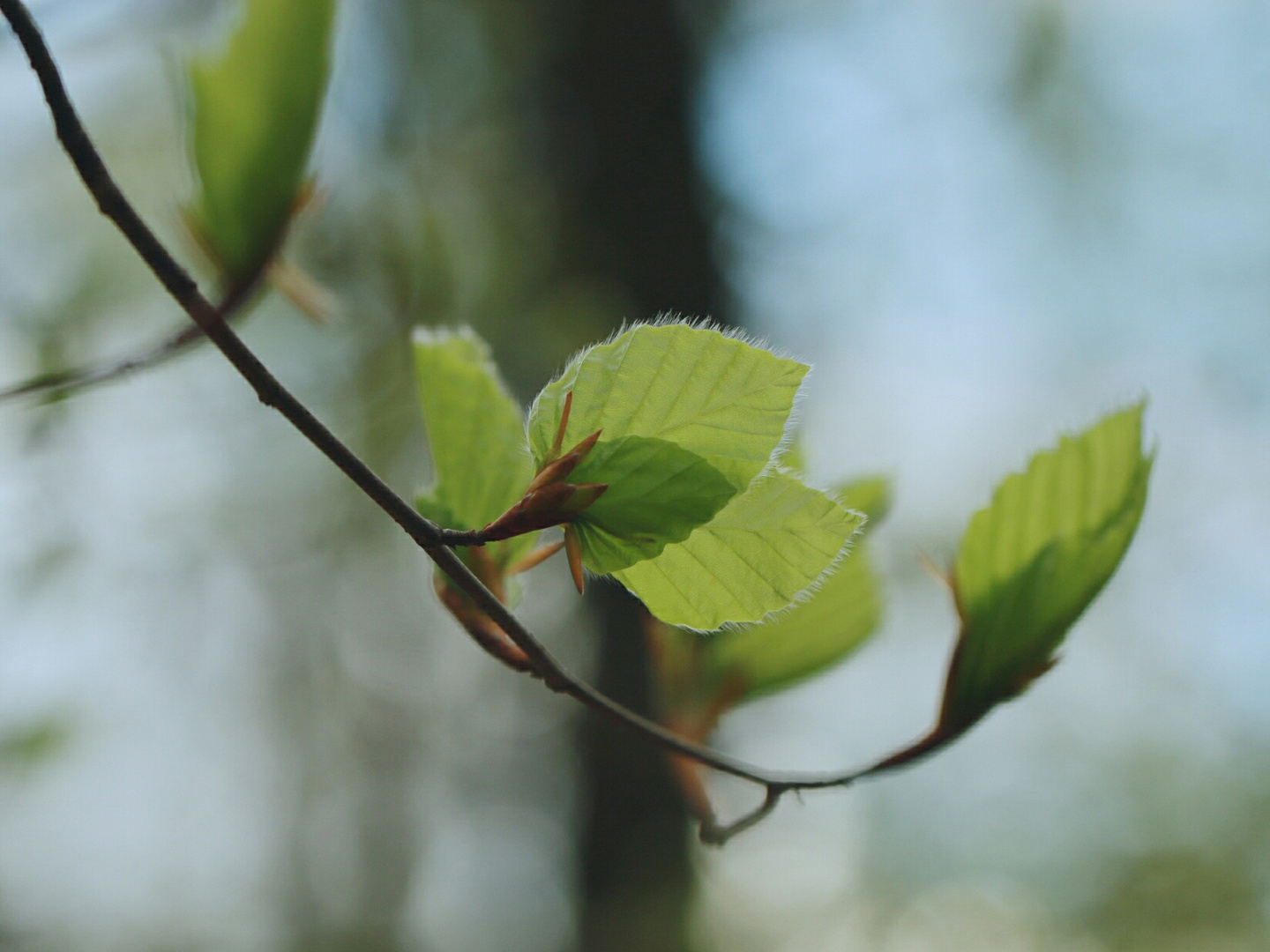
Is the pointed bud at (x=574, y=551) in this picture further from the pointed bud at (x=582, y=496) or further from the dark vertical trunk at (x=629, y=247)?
A: the dark vertical trunk at (x=629, y=247)

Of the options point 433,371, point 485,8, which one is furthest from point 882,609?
point 485,8

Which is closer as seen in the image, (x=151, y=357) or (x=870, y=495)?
(x=151, y=357)

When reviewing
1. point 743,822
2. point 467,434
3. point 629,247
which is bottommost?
point 743,822

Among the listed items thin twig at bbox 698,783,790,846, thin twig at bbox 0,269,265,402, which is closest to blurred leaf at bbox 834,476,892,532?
thin twig at bbox 698,783,790,846

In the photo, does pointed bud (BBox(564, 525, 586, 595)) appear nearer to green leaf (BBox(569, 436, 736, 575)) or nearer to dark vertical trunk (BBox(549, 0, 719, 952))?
green leaf (BBox(569, 436, 736, 575))

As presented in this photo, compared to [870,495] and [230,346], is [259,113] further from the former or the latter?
[870,495]

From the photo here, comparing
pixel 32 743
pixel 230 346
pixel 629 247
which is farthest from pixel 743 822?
pixel 629 247
